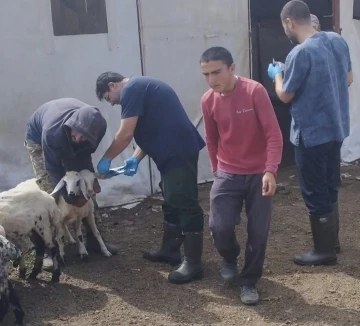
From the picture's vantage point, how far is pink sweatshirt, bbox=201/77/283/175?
4.20m

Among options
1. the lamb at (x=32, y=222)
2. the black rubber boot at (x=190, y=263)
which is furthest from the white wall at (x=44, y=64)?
the black rubber boot at (x=190, y=263)

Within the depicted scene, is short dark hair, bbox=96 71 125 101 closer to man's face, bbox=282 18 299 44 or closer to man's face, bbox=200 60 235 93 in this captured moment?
man's face, bbox=200 60 235 93

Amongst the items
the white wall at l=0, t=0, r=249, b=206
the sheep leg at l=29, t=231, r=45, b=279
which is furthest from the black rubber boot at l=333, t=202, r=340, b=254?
the white wall at l=0, t=0, r=249, b=206

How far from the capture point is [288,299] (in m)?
4.54

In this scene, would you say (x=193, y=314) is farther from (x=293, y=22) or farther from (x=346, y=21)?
(x=346, y=21)

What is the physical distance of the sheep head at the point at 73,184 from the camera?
16.3ft

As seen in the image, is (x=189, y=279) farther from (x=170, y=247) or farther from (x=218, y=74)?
(x=218, y=74)

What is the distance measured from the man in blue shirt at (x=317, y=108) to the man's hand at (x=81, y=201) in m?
1.85

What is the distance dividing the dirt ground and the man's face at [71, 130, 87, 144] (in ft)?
3.81

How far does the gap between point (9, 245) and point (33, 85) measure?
9.98 ft

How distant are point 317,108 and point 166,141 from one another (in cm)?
128

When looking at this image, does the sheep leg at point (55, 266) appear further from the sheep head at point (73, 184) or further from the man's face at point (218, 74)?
the man's face at point (218, 74)

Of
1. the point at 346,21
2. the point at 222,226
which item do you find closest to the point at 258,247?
the point at 222,226

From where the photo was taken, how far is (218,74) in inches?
166
